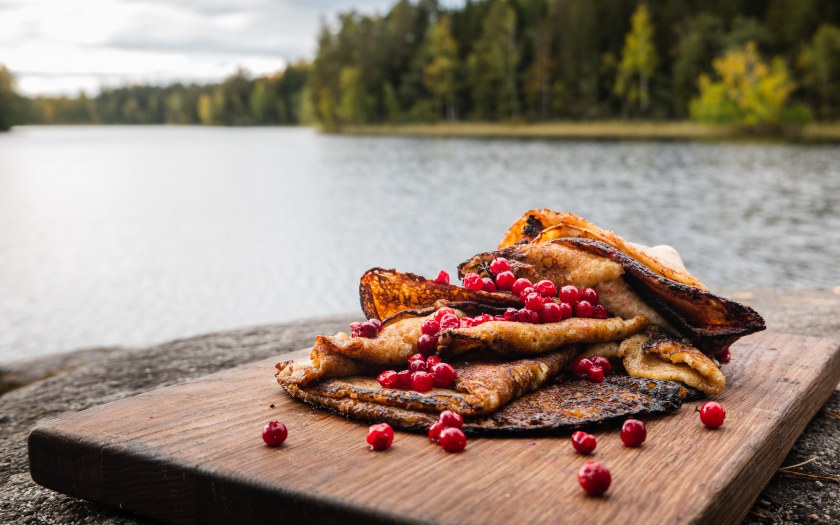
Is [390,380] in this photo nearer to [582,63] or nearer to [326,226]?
[326,226]

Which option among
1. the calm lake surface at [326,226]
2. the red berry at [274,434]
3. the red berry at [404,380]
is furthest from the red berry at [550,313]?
the calm lake surface at [326,226]

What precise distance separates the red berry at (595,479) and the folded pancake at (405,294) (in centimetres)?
125

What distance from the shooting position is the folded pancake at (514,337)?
292 centimetres

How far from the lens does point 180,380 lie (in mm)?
4918

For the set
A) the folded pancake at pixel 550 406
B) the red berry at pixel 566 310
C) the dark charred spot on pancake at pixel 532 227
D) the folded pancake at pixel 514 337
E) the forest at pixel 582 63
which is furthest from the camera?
the forest at pixel 582 63

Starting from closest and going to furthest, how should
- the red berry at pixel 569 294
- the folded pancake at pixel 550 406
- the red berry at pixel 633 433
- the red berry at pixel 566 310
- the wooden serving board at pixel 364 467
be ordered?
the wooden serving board at pixel 364 467, the red berry at pixel 633 433, the folded pancake at pixel 550 406, the red berry at pixel 566 310, the red berry at pixel 569 294

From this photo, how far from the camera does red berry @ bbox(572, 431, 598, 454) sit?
7.89ft

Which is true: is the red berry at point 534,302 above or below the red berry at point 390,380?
above

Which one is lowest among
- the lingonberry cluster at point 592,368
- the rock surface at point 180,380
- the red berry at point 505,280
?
the rock surface at point 180,380

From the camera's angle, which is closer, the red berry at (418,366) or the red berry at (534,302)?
the red berry at (418,366)

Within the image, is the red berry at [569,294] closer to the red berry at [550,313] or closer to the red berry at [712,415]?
the red berry at [550,313]

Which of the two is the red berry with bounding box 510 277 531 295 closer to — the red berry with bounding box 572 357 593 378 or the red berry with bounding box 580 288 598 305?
the red berry with bounding box 580 288 598 305

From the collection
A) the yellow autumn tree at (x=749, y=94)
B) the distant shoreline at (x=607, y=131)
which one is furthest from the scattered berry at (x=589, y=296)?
the yellow autumn tree at (x=749, y=94)

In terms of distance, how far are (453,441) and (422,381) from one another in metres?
0.39
